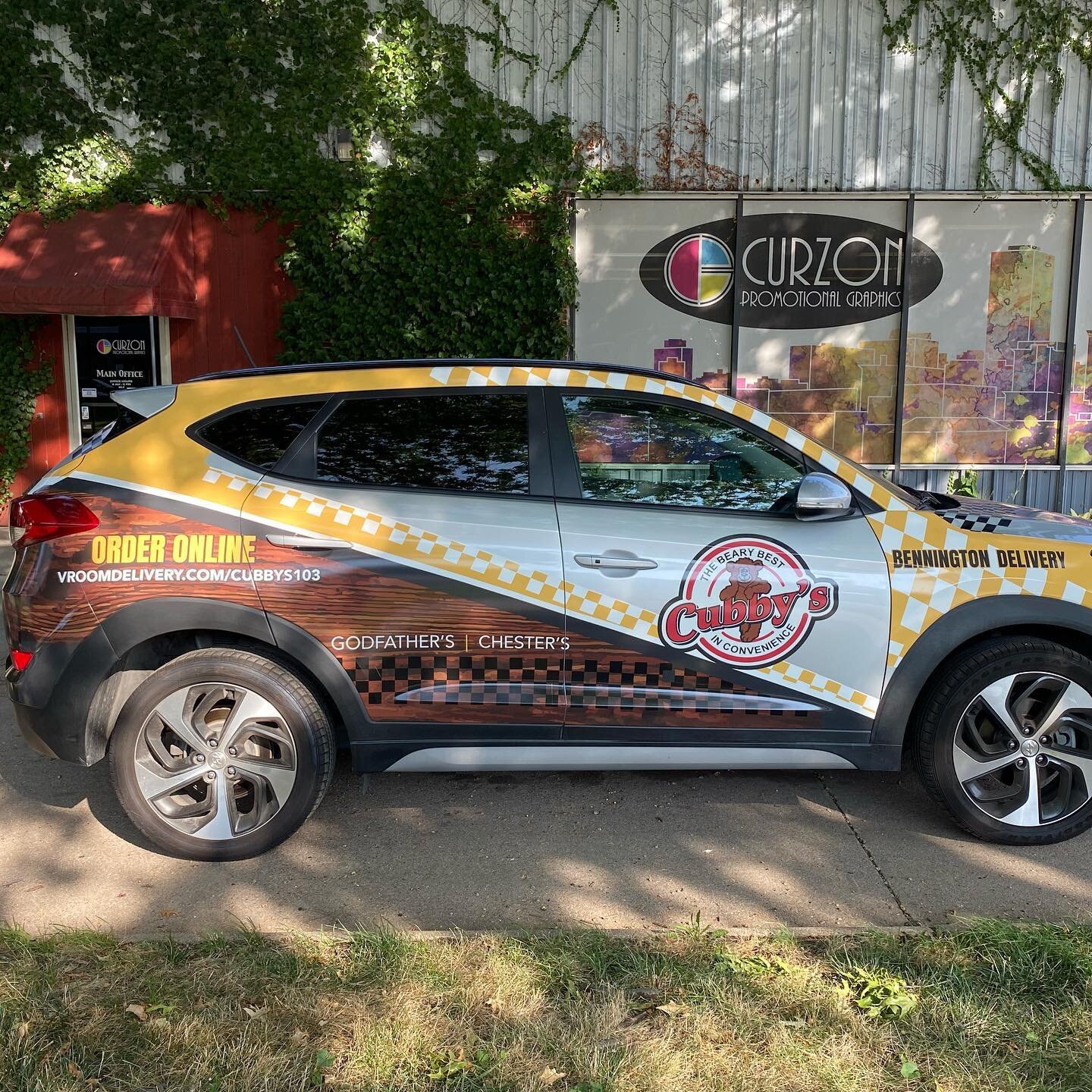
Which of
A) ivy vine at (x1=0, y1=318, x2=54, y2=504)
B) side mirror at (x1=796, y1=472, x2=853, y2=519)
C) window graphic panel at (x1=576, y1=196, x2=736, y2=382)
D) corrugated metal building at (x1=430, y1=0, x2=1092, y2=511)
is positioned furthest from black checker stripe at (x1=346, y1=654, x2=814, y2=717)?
ivy vine at (x1=0, y1=318, x2=54, y2=504)

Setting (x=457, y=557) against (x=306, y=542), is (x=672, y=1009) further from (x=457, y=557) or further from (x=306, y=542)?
(x=306, y=542)

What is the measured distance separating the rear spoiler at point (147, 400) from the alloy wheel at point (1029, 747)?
3.37 m

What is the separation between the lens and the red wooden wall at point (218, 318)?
1002cm

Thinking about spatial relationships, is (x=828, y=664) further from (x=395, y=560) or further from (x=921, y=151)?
(x=921, y=151)

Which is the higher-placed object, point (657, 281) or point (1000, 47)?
point (1000, 47)

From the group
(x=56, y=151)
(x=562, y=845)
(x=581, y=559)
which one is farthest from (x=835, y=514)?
(x=56, y=151)

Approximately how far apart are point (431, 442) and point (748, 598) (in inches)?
54.7

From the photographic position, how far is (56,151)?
983 cm

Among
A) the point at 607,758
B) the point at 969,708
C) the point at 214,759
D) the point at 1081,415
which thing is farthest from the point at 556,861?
the point at 1081,415

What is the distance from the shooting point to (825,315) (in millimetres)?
10109

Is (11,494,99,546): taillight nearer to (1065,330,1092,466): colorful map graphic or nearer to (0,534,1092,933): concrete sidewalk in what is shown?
(0,534,1092,933): concrete sidewalk

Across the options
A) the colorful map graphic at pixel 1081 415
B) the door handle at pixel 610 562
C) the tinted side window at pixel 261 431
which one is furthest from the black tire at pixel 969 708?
the colorful map graphic at pixel 1081 415

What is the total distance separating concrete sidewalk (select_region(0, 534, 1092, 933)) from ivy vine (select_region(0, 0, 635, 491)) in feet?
20.7

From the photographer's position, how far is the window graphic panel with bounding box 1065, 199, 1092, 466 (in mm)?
10094
